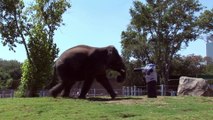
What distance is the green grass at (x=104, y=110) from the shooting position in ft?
35.3

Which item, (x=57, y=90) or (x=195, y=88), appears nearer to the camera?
(x=57, y=90)

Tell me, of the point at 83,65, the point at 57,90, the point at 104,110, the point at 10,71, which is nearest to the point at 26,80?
the point at 57,90

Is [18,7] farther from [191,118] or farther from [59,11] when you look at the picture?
[191,118]

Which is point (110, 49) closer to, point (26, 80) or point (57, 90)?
point (57, 90)

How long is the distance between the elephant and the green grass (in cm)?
167

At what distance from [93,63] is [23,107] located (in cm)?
323

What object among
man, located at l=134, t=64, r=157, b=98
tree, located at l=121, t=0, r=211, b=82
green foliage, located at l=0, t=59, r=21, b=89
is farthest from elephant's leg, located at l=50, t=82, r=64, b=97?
green foliage, located at l=0, t=59, r=21, b=89

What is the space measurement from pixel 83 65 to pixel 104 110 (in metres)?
3.78

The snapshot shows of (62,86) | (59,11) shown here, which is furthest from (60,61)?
(59,11)

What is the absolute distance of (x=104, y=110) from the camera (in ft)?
38.1

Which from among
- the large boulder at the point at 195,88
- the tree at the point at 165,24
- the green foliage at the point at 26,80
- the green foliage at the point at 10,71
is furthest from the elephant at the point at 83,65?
the green foliage at the point at 10,71

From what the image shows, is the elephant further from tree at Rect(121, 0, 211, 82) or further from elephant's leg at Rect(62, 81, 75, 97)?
tree at Rect(121, 0, 211, 82)

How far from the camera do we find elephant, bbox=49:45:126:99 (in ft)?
49.4

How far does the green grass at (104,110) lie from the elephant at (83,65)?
1670 mm
